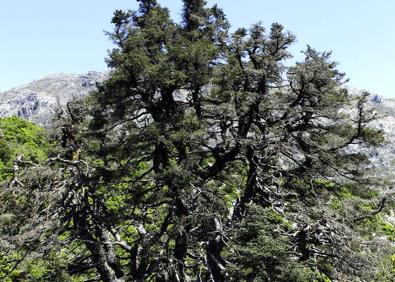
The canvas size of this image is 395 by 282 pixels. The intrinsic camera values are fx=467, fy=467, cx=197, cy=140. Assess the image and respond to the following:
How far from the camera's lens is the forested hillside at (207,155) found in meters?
12.5

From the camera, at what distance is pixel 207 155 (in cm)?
1455

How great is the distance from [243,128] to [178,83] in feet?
7.91

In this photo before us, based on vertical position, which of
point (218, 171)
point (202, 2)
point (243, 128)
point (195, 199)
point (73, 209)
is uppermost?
point (202, 2)

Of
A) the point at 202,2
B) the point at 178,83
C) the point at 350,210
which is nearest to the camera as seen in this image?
the point at 350,210

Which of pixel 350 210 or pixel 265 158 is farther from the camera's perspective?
pixel 265 158

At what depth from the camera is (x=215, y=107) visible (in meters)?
12.9

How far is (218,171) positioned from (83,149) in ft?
14.3

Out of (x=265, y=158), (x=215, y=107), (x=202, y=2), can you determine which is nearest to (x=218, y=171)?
(x=265, y=158)

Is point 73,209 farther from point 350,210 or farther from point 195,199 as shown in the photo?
point 350,210

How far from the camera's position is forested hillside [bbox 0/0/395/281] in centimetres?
1246

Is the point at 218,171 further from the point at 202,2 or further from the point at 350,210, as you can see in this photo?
the point at 202,2

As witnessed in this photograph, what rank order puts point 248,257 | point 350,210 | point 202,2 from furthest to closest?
point 202,2
point 350,210
point 248,257

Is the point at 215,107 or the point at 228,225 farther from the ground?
the point at 215,107

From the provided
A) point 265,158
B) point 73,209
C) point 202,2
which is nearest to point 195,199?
point 265,158
